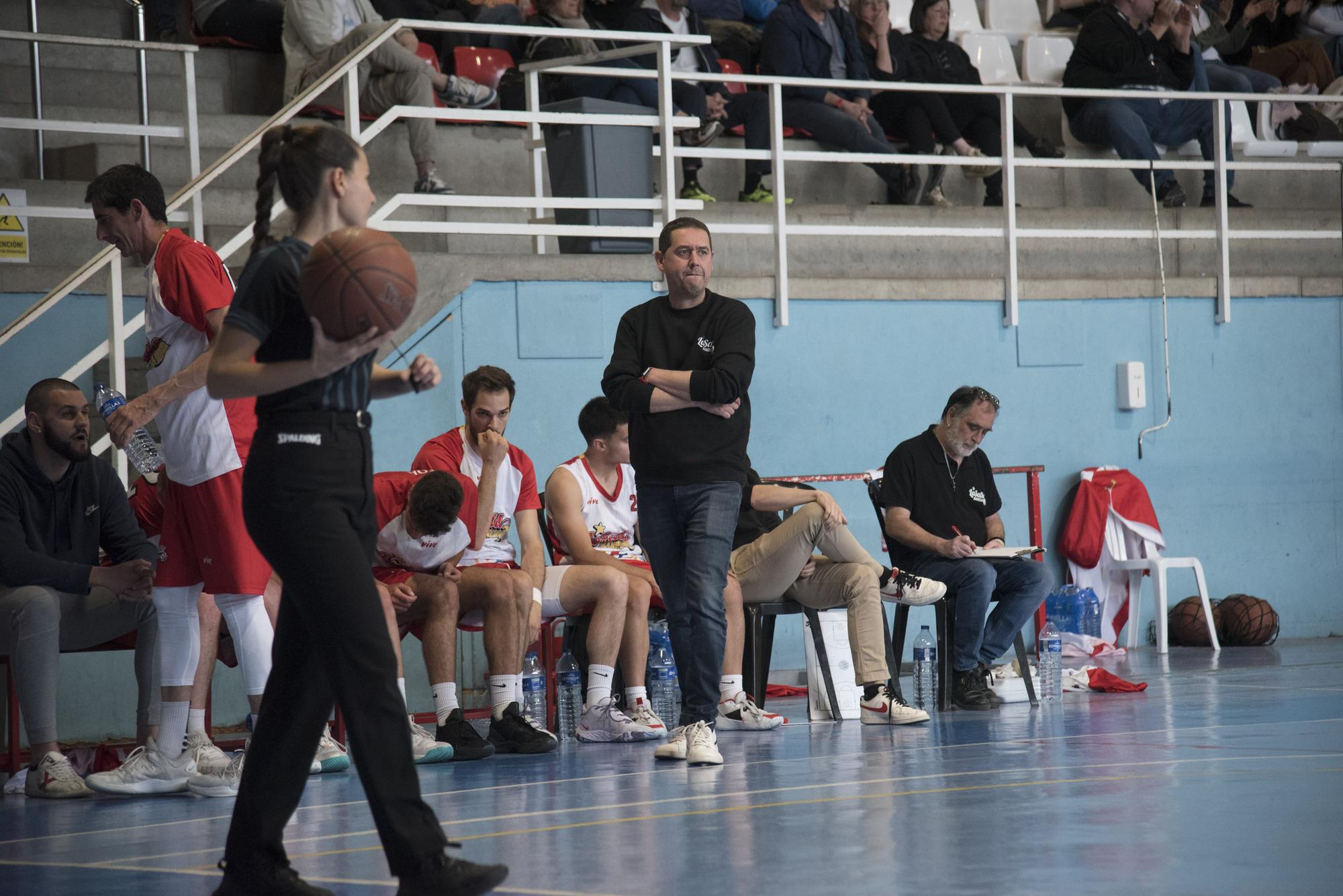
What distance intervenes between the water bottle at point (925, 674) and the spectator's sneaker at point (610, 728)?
1.52 meters

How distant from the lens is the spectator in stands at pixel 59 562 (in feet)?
18.8

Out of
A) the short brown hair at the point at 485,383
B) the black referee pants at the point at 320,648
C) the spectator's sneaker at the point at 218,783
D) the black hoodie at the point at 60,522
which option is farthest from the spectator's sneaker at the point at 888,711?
the black referee pants at the point at 320,648

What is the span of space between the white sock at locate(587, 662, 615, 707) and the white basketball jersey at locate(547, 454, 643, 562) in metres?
0.61

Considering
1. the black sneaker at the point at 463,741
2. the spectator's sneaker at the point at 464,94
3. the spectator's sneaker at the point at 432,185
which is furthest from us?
the spectator's sneaker at the point at 464,94

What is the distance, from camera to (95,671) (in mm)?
7492

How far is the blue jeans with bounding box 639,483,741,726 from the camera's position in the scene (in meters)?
5.47

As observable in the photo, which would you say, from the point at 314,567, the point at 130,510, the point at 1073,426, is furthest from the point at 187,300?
the point at 1073,426

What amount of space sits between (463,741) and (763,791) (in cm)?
168

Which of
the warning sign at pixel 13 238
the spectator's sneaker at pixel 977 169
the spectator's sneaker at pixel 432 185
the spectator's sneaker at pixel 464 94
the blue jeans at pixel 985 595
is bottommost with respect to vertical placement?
the blue jeans at pixel 985 595

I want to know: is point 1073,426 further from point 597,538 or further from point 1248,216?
point 597,538

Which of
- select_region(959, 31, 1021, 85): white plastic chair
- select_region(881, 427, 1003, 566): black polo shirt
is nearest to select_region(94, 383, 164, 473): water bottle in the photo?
select_region(881, 427, 1003, 566): black polo shirt

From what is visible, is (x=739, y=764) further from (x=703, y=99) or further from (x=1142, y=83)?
(x=1142, y=83)

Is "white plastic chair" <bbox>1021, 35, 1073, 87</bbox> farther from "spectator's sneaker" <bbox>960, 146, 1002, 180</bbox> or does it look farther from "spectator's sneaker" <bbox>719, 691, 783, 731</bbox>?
"spectator's sneaker" <bbox>719, 691, 783, 731</bbox>

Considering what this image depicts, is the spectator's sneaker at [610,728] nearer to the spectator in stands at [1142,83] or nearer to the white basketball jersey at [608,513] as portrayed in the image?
the white basketball jersey at [608,513]
